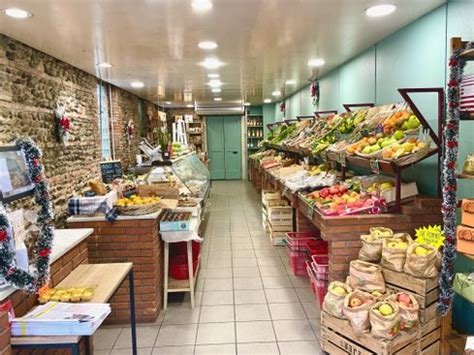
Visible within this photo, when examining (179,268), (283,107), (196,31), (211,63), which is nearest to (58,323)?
(179,268)

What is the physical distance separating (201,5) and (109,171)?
11.0 feet

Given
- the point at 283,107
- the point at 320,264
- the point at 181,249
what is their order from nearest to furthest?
the point at 320,264 < the point at 181,249 < the point at 283,107

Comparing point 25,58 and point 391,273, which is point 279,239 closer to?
point 391,273

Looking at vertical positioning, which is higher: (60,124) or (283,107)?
(283,107)

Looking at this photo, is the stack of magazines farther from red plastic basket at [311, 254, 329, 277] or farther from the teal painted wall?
the teal painted wall

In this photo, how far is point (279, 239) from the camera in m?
6.11

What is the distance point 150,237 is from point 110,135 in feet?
14.7

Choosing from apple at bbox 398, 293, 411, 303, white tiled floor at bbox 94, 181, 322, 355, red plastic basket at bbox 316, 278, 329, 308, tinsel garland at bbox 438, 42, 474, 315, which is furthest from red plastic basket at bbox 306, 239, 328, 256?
tinsel garland at bbox 438, 42, 474, 315

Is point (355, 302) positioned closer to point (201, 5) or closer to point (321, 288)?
point (321, 288)

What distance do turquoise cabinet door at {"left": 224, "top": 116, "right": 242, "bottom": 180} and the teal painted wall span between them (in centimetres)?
931

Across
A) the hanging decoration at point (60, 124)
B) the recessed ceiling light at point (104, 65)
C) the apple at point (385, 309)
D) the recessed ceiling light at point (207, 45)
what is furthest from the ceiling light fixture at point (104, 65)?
the apple at point (385, 309)

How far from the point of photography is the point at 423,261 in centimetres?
265

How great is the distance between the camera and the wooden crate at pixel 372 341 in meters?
2.52

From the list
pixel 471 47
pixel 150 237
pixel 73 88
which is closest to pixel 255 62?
pixel 73 88
